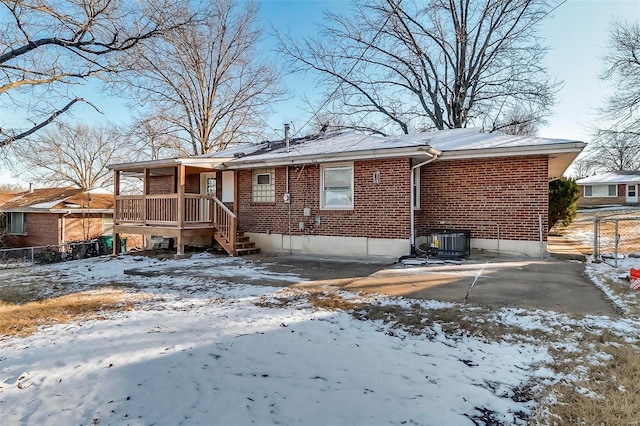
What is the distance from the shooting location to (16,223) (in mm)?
Answer: 23422

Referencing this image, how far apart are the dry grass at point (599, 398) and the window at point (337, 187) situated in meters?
7.73

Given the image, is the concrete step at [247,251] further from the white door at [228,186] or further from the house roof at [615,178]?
the house roof at [615,178]

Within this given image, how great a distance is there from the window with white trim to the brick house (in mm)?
30329

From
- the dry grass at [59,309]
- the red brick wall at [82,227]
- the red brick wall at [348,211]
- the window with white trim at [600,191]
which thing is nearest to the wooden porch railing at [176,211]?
the red brick wall at [348,211]

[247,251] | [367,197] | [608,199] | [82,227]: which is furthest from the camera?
[608,199]

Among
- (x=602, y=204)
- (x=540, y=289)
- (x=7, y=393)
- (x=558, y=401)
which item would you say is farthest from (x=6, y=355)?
(x=602, y=204)

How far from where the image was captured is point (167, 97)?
2522 cm

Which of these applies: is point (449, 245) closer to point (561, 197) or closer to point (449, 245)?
point (449, 245)

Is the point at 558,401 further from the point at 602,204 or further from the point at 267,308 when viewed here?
the point at 602,204

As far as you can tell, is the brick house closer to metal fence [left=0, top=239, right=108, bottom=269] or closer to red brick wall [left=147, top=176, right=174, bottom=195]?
red brick wall [left=147, top=176, right=174, bottom=195]

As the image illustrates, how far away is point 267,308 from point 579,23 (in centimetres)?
1007

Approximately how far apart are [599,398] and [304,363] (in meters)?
2.32

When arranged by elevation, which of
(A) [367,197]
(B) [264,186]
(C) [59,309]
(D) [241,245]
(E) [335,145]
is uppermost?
(E) [335,145]

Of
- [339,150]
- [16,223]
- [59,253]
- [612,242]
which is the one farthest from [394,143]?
[16,223]
